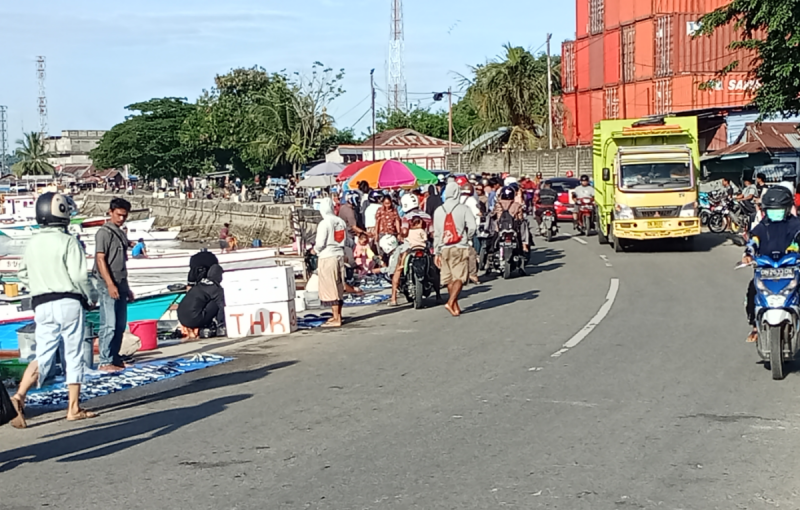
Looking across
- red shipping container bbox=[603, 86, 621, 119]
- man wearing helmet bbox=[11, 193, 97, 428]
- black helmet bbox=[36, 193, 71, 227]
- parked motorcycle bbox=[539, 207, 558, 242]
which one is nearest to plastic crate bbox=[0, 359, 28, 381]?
man wearing helmet bbox=[11, 193, 97, 428]

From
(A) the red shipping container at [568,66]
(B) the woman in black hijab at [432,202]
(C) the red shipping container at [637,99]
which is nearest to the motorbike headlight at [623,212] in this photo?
(B) the woman in black hijab at [432,202]

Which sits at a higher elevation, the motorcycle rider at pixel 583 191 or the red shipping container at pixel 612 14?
the red shipping container at pixel 612 14

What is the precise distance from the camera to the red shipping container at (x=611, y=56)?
2518 inches

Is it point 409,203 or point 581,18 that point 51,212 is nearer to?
point 409,203

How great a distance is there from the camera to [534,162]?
60719 millimetres

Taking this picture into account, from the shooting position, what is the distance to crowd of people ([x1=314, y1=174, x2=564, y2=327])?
597 inches

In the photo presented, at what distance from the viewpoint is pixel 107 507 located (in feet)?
20.5

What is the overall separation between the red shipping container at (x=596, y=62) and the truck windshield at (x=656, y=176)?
141ft

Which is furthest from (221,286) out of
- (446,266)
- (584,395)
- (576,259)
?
(576,259)

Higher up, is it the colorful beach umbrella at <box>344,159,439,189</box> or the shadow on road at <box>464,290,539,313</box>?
the colorful beach umbrella at <box>344,159,439,189</box>

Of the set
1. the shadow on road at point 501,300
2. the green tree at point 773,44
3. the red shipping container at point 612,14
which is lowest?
the shadow on road at point 501,300

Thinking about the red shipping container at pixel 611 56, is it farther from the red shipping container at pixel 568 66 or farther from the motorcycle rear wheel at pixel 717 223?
the motorcycle rear wheel at pixel 717 223

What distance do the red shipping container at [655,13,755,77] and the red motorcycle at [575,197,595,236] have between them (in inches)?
1147

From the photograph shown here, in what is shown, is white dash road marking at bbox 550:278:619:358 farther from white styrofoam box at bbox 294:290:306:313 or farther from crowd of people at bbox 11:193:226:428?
crowd of people at bbox 11:193:226:428
